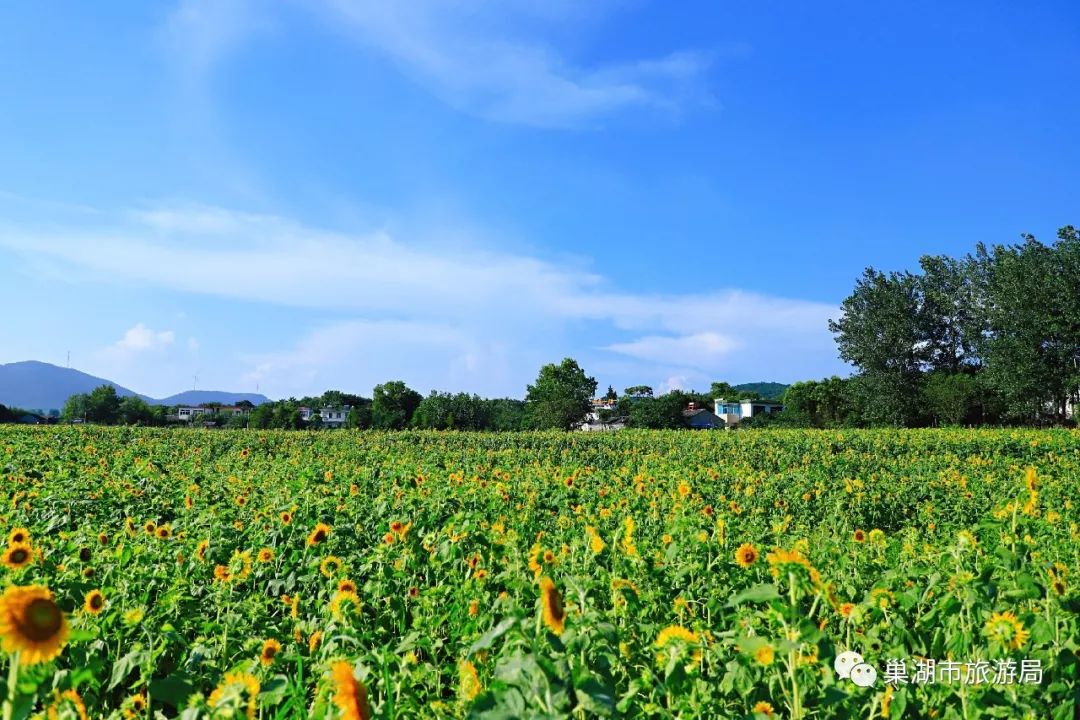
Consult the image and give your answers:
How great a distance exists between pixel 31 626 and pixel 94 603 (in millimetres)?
1907

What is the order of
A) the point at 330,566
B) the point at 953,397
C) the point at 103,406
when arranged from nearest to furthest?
the point at 330,566
the point at 953,397
the point at 103,406

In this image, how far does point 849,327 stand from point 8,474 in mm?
50889

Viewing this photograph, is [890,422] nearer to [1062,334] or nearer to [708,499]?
[1062,334]

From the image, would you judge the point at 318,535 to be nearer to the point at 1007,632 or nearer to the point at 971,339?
the point at 1007,632

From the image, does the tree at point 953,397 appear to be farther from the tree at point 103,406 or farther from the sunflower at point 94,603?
the tree at point 103,406

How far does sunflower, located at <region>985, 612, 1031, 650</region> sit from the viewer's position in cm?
208

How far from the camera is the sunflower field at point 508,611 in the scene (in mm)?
1734

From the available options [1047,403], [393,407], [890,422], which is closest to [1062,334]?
[1047,403]

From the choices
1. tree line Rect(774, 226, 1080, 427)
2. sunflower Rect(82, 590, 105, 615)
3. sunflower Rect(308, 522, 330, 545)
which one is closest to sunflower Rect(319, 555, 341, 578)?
sunflower Rect(308, 522, 330, 545)

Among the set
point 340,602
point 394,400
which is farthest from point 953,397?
point 394,400

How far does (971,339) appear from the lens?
155ft

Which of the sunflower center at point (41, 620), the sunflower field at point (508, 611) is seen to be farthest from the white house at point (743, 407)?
the sunflower center at point (41, 620)

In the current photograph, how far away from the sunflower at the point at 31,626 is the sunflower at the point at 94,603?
1.78m

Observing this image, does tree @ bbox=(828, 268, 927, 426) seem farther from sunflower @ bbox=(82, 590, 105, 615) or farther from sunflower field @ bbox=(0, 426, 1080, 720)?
sunflower @ bbox=(82, 590, 105, 615)
